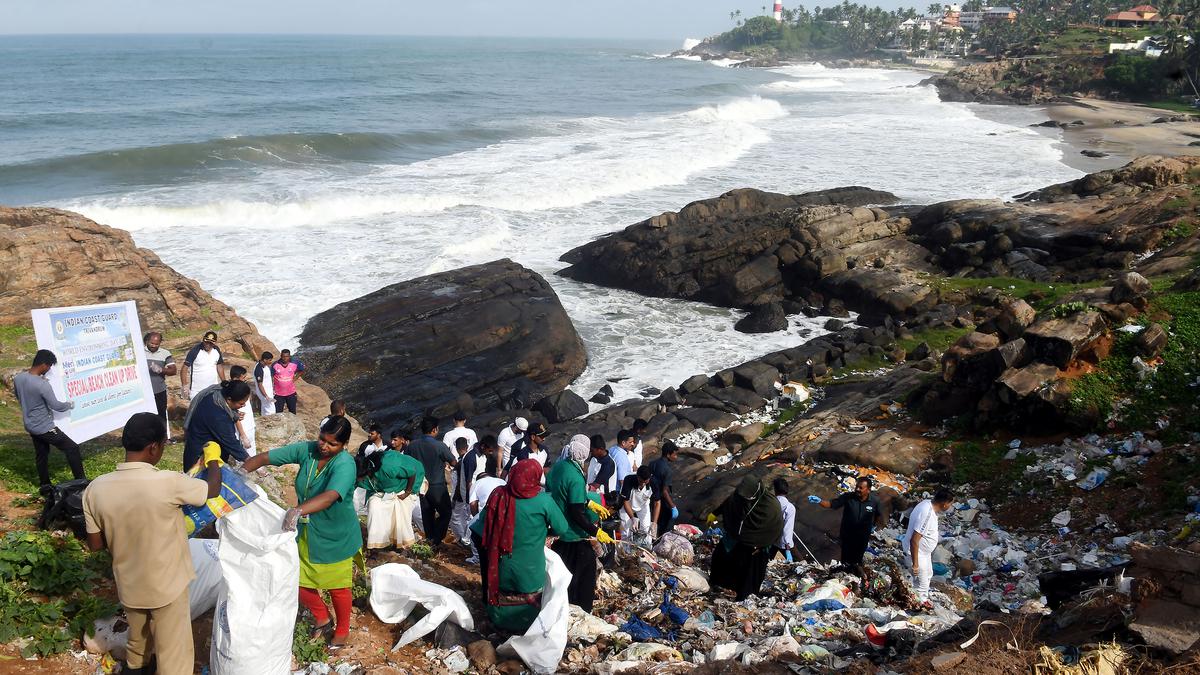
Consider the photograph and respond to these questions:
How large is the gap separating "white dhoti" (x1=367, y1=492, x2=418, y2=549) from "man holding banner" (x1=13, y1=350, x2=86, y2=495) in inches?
100

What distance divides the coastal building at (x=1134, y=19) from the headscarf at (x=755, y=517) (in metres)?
107

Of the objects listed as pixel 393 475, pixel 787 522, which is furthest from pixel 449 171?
pixel 393 475

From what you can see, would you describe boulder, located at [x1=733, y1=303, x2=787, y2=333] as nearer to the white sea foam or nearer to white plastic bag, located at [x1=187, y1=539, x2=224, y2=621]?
the white sea foam

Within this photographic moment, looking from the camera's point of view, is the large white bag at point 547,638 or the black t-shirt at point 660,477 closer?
the large white bag at point 547,638

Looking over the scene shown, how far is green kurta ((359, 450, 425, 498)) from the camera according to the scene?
6840mm

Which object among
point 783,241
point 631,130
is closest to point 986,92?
Answer: point 631,130

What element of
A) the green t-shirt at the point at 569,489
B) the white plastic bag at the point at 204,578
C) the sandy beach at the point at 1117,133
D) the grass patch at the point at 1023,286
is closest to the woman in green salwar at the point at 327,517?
the white plastic bag at the point at 204,578

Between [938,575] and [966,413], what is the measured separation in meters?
4.53

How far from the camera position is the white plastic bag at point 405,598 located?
583 centimetres

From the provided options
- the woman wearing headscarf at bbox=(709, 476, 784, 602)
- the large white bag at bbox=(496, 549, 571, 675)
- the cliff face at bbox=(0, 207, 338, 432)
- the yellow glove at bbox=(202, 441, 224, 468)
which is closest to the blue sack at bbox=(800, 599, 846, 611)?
the woman wearing headscarf at bbox=(709, 476, 784, 602)

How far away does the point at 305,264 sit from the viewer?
2323 centimetres

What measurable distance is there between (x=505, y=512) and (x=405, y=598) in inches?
40.0

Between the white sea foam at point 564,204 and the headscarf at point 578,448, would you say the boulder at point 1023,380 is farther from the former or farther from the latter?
the white sea foam at point 564,204

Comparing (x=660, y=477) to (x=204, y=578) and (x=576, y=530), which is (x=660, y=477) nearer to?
(x=576, y=530)
